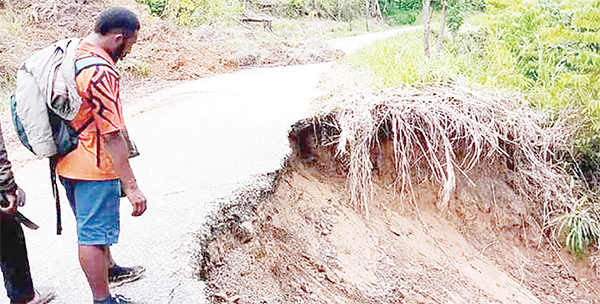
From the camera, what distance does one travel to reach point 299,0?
97.3ft

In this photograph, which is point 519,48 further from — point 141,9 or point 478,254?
point 141,9

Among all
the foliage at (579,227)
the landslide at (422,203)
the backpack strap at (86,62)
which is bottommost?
the foliage at (579,227)

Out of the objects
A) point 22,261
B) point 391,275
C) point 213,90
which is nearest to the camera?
point 22,261

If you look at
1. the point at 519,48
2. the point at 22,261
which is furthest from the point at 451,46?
the point at 22,261

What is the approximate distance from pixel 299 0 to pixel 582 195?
971 inches

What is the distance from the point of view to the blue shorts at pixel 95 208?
106 inches

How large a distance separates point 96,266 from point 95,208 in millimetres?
300

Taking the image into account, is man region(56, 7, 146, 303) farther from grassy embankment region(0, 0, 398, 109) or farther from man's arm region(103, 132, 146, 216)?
grassy embankment region(0, 0, 398, 109)

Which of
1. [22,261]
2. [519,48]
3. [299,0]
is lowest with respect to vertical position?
[299,0]

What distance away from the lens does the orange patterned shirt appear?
2498 mm

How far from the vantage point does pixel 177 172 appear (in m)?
5.30

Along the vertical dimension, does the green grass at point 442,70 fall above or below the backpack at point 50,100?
below

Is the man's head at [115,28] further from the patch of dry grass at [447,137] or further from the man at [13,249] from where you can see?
the patch of dry grass at [447,137]

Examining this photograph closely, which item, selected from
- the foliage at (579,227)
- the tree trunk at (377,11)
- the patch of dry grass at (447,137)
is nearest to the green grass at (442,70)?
the patch of dry grass at (447,137)
